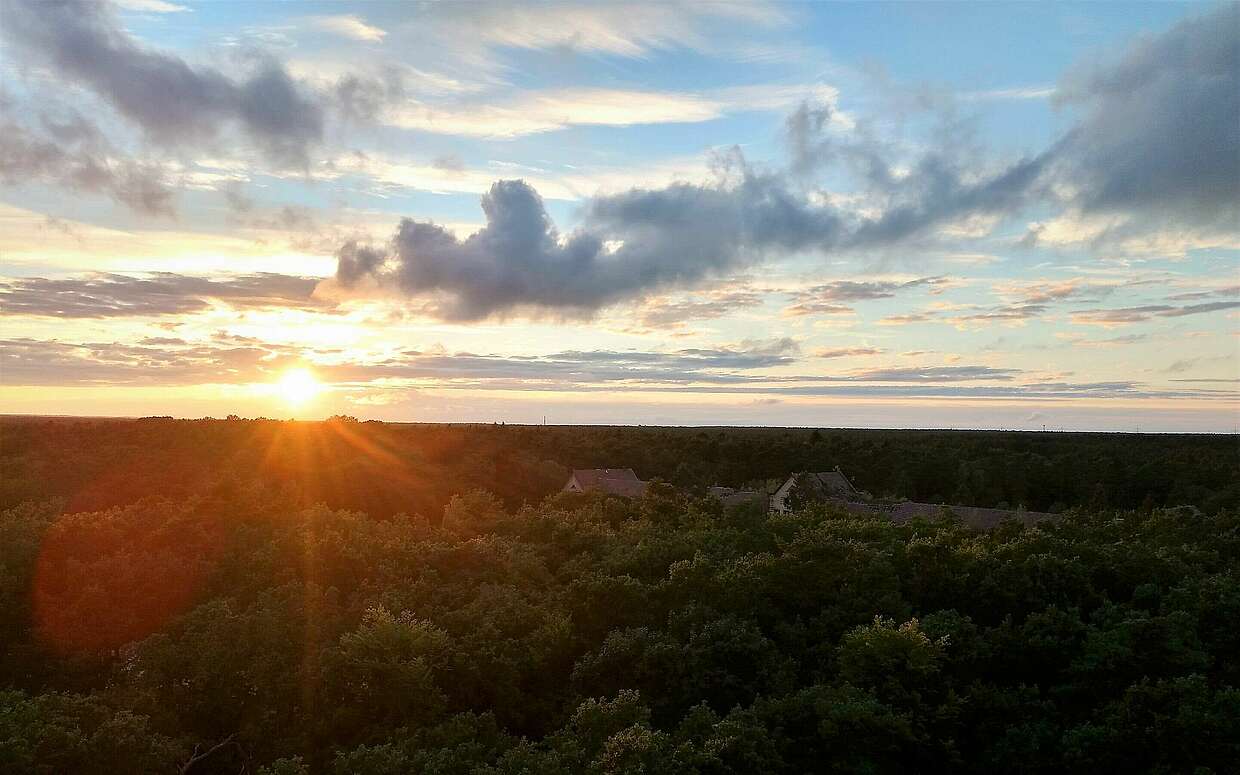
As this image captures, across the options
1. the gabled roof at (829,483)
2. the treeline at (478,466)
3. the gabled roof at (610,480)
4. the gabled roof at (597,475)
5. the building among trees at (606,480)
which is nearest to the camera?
the treeline at (478,466)

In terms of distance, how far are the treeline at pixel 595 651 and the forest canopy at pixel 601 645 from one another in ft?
0.17

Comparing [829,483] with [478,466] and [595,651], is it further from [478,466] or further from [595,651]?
[595,651]

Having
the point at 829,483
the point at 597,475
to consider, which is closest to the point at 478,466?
the point at 597,475

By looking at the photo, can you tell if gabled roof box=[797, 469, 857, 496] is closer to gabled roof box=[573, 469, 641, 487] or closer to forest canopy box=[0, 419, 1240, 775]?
gabled roof box=[573, 469, 641, 487]

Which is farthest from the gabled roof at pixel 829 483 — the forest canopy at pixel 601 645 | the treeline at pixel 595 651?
the treeline at pixel 595 651

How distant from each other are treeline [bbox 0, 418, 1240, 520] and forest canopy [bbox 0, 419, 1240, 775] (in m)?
12.0

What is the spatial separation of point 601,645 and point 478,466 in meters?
52.3

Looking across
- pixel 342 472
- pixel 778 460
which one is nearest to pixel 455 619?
pixel 342 472

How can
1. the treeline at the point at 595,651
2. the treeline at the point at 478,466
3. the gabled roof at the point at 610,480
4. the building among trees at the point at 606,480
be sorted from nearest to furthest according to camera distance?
the treeline at the point at 595,651 → the treeline at the point at 478,466 → the gabled roof at the point at 610,480 → the building among trees at the point at 606,480

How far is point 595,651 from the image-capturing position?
1611cm

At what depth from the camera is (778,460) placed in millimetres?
93688

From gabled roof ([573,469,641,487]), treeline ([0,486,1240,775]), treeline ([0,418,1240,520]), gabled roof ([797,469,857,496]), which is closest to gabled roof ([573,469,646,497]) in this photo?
gabled roof ([573,469,641,487])

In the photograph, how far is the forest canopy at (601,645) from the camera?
12.7m

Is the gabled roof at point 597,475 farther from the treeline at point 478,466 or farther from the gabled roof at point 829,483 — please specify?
the gabled roof at point 829,483
